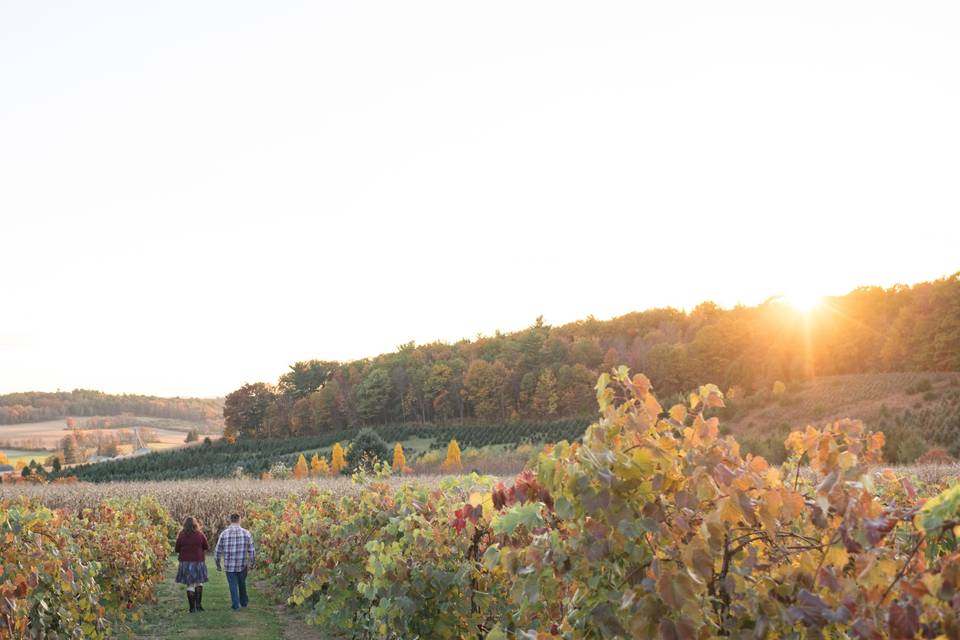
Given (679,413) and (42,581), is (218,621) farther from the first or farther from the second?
(679,413)

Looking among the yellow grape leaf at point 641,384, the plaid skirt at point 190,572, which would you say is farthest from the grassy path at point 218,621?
the yellow grape leaf at point 641,384

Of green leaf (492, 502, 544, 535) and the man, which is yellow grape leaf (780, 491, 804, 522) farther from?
the man

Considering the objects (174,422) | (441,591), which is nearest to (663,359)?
(441,591)

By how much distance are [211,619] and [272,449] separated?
79812 mm

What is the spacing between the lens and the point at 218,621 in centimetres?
1332

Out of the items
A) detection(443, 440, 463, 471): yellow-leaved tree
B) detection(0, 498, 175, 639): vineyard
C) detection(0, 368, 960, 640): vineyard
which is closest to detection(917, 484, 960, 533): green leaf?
detection(0, 368, 960, 640): vineyard

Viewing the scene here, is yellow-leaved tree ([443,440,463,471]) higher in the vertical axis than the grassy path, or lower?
lower

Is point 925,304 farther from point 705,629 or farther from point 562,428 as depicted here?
point 705,629

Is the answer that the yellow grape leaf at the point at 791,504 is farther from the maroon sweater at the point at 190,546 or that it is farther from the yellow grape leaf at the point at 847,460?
the maroon sweater at the point at 190,546

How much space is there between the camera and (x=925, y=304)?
67.7 meters

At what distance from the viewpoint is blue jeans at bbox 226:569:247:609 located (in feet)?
46.8

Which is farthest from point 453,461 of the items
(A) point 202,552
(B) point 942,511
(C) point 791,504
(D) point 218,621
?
(B) point 942,511

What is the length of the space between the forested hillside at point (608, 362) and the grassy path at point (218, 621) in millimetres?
51324

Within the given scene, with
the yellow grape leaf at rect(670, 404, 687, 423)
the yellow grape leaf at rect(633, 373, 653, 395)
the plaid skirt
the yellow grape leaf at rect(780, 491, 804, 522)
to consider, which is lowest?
the plaid skirt
